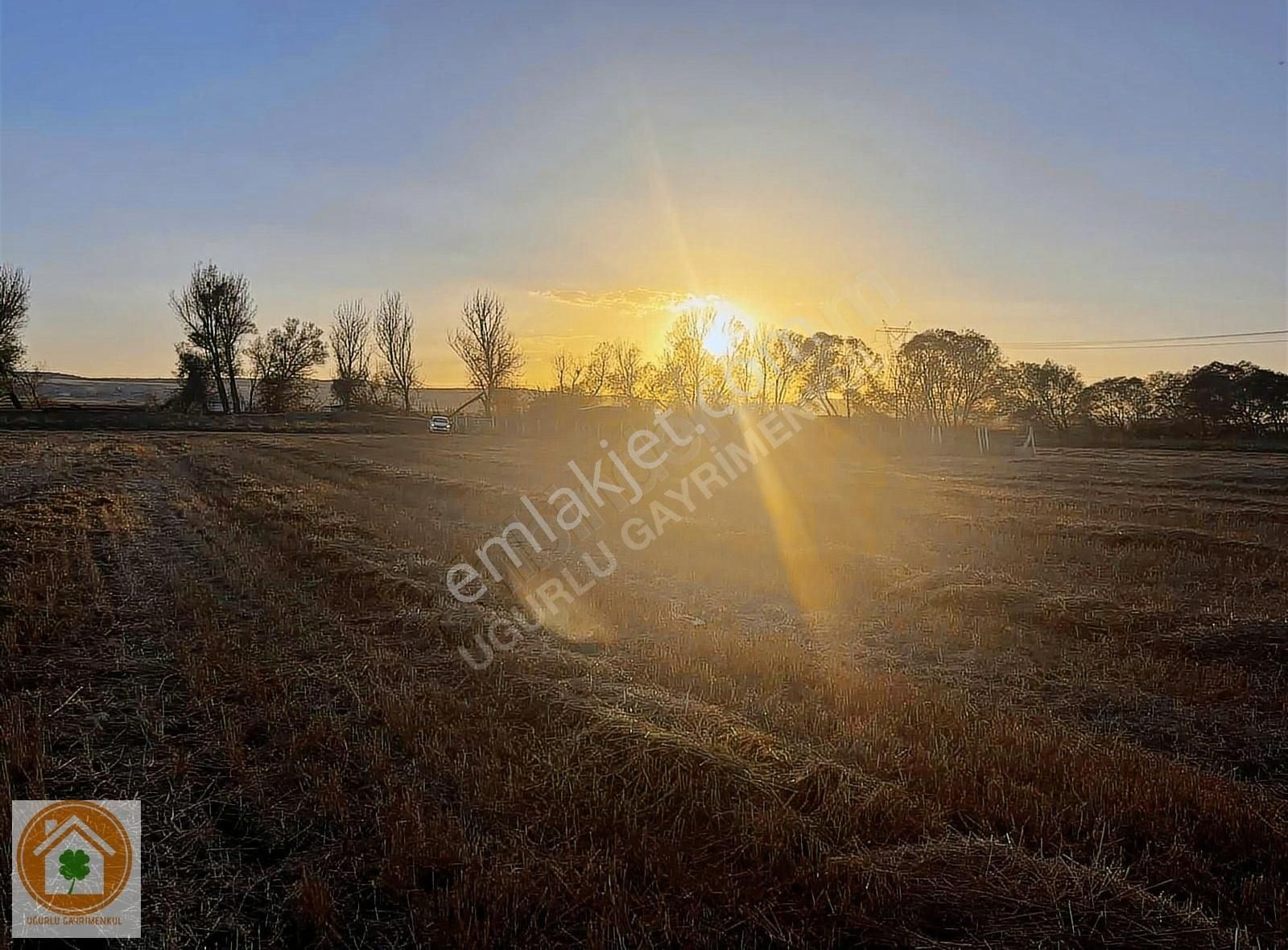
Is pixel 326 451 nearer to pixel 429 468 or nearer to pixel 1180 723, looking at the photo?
pixel 429 468

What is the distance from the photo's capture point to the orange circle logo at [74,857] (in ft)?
12.4

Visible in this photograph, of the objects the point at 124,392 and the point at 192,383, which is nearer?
the point at 192,383

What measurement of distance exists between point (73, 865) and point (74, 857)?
0.26 feet

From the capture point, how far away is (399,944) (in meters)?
3.47

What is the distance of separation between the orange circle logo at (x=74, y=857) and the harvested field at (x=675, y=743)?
0.18 metres

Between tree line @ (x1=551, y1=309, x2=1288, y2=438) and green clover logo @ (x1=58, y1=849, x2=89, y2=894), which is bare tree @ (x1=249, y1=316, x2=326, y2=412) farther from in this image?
green clover logo @ (x1=58, y1=849, x2=89, y2=894)

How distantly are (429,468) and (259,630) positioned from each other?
67.5ft

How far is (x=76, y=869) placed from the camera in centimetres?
392

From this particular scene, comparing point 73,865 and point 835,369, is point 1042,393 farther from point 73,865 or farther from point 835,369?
point 73,865

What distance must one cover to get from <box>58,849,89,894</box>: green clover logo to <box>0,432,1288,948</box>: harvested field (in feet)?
0.97

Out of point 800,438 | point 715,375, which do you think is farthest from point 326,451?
point 715,375

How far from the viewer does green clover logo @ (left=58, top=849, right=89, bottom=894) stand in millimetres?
3885

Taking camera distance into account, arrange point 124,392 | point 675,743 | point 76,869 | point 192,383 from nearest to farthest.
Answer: point 76,869
point 675,743
point 192,383
point 124,392

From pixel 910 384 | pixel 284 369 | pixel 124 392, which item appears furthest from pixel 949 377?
pixel 124 392
